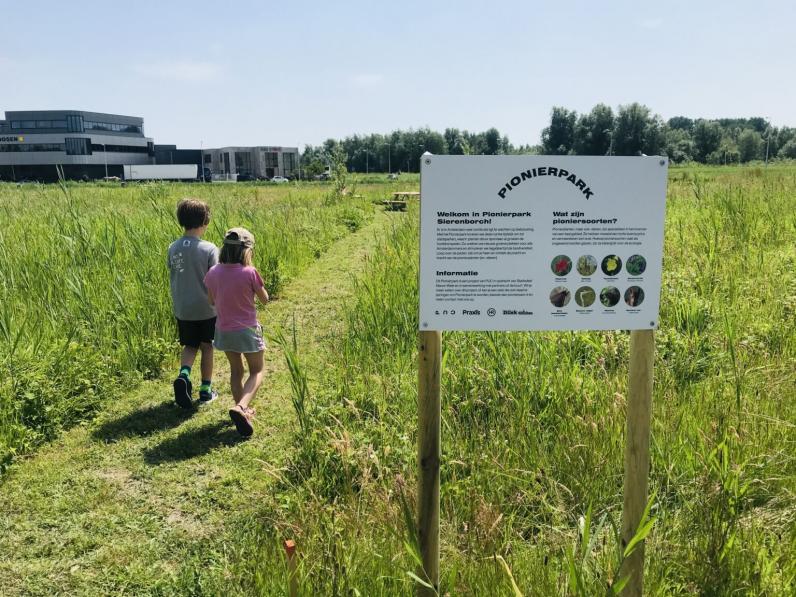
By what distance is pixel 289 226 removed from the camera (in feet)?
38.3

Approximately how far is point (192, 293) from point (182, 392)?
809 mm

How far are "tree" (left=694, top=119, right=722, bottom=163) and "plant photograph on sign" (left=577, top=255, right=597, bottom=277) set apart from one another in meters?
76.0

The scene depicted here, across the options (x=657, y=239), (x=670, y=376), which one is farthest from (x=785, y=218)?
(x=657, y=239)

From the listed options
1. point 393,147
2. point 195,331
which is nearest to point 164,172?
point 393,147

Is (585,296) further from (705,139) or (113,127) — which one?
(113,127)

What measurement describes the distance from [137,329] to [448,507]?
13.4 ft

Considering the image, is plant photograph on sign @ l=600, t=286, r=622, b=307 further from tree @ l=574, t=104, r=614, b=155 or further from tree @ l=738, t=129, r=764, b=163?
tree @ l=738, t=129, r=764, b=163

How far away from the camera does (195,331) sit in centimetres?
482

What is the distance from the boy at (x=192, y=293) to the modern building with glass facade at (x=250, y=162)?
94.2 meters

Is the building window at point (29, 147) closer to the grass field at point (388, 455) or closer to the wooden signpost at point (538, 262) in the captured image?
the grass field at point (388, 455)

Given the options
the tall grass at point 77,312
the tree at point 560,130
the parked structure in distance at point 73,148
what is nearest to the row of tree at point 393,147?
the tree at point 560,130

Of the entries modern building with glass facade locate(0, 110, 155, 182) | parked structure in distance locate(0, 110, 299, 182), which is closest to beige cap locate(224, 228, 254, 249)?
parked structure in distance locate(0, 110, 299, 182)

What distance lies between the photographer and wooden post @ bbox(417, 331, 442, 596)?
2088mm

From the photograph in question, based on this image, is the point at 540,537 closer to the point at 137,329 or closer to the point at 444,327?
the point at 444,327
